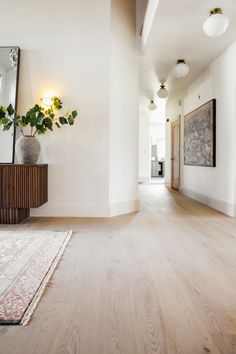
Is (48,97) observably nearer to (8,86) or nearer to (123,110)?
(8,86)

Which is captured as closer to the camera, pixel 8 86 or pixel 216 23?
pixel 216 23

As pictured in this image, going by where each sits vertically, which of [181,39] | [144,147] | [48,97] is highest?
[181,39]

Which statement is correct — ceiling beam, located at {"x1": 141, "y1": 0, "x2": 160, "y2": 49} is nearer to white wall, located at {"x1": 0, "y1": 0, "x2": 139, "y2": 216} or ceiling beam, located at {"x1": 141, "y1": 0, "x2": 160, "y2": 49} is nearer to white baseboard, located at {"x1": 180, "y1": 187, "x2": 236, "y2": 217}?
white wall, located at {"x1": 0, "y1": 0, "x2": 139, "y2": 216}

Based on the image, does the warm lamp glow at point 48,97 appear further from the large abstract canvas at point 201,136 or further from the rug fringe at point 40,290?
the large abstract canvas at point 201,136

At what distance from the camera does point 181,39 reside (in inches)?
156

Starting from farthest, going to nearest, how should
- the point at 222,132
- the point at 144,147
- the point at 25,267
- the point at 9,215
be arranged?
the point at 144,147
the point at 222,132
the point at 9,215
the point at 25,267

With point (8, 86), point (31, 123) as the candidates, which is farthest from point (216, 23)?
point (8, 86)

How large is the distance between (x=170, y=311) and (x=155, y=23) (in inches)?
131

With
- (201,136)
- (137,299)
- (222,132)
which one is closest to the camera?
(137,299)

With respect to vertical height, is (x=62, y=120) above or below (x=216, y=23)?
below

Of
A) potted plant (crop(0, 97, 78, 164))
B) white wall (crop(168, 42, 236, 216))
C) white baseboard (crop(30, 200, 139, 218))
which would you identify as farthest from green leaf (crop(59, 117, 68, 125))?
white wall (crop(168, 42, 236, 216))

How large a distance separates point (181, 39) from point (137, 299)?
3610mm

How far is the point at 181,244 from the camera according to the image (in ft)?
8.66

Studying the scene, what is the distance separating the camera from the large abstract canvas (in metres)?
4.73
